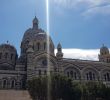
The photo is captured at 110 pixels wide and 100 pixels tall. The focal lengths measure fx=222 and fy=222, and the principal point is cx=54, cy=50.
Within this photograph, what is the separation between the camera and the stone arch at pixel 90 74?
4722 cm

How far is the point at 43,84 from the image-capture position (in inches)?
1095

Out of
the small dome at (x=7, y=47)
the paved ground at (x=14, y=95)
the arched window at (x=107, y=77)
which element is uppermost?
the small dome at (x=7, y=47)

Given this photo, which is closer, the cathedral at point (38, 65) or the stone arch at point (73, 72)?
the cathedral at point (38, 65)

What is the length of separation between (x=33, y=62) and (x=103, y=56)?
21.1 m

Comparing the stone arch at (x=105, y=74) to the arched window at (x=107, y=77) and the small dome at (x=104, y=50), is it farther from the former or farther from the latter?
the small dome at (x=104, y=50)

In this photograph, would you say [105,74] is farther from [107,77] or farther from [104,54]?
[104,54]

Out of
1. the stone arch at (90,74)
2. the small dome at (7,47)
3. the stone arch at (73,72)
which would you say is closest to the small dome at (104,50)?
the stone arch at (90,74)

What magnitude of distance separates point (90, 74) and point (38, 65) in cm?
1180

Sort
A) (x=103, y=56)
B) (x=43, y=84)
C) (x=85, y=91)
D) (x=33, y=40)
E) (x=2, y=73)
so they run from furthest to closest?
(x=103, y=56)
(x=33, y=40)
(x=2, y=73)
(x=85, y=91)
(x=43, y=84)

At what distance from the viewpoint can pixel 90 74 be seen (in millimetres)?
47781

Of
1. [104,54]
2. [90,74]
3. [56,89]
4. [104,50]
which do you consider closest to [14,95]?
[56,89]

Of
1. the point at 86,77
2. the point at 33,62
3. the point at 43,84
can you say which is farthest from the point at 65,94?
the point at 86,77

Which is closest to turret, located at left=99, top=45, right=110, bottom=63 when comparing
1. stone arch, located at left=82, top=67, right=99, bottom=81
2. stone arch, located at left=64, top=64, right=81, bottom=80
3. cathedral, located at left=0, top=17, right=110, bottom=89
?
cathedral, located at left=0, top=17, right=110, bottom=89

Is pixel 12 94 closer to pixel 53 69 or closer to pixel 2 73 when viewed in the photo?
pixel 2 73
